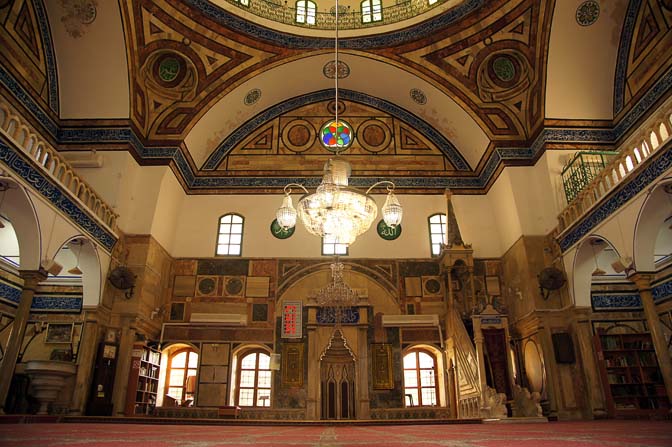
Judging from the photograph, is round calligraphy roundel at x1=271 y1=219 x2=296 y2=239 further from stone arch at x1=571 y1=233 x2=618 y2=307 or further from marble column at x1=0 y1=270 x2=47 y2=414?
stone arch at x1=571 y1=233 x2=618 y2=307

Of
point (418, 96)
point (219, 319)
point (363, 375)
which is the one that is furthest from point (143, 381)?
point (418, 96)

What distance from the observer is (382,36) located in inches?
393

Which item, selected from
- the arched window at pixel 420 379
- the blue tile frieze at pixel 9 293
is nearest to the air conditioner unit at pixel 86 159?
the blue tile frieze at pixel 9 293

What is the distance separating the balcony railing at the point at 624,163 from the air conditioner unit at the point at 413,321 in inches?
118

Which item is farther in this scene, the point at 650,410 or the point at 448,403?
the point at 448,403

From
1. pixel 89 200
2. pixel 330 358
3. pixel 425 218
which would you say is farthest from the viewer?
pixel 425 218

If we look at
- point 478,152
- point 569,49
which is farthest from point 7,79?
point 569,49

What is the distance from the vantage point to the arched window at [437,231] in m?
10.5

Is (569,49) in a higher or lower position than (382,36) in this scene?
lower

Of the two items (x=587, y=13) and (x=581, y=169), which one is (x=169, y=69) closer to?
(x=587, y=13)

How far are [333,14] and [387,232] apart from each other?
16.3 ft

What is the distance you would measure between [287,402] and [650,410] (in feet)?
20.4

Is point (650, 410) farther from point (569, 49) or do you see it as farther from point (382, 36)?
point (382, 36)

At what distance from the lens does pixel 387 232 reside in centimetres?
1056
